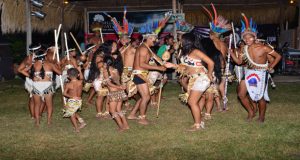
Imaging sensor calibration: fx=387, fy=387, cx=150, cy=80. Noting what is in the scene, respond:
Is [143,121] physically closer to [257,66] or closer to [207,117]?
[207,117]

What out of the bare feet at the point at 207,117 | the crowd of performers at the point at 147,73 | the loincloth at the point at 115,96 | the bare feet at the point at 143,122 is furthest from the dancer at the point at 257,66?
the loincloth at the point at 115,96

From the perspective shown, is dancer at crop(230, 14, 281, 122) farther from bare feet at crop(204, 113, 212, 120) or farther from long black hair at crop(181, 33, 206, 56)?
long black hair at crop(181, 33, 206, 56)

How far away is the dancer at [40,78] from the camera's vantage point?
782 centimetres

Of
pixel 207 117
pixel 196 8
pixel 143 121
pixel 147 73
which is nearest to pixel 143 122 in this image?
pixel 143 121

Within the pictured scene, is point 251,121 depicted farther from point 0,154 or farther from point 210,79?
point 0,154

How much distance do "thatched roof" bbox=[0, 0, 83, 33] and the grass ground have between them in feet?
15.0

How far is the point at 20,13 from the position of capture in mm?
13539

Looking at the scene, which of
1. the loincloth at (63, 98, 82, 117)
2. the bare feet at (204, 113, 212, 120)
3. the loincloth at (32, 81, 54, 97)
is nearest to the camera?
the loincloth at (63, 98, 82, 117)

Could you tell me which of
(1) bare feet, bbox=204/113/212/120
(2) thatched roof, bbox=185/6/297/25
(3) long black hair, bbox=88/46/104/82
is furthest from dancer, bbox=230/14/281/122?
(2) thatched roof, bbox=185/6/297/25

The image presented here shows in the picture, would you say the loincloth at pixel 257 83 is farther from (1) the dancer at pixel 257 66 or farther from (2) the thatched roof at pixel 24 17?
(2) the thatched roof at pixel 24 17

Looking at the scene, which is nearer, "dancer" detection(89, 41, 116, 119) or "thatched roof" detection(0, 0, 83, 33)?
"dancer" detection(89, 41, 116, 119)

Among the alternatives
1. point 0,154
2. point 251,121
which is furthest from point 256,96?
point 0,154

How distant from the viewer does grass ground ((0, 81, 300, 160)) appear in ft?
19.5

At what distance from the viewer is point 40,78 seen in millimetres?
7816
